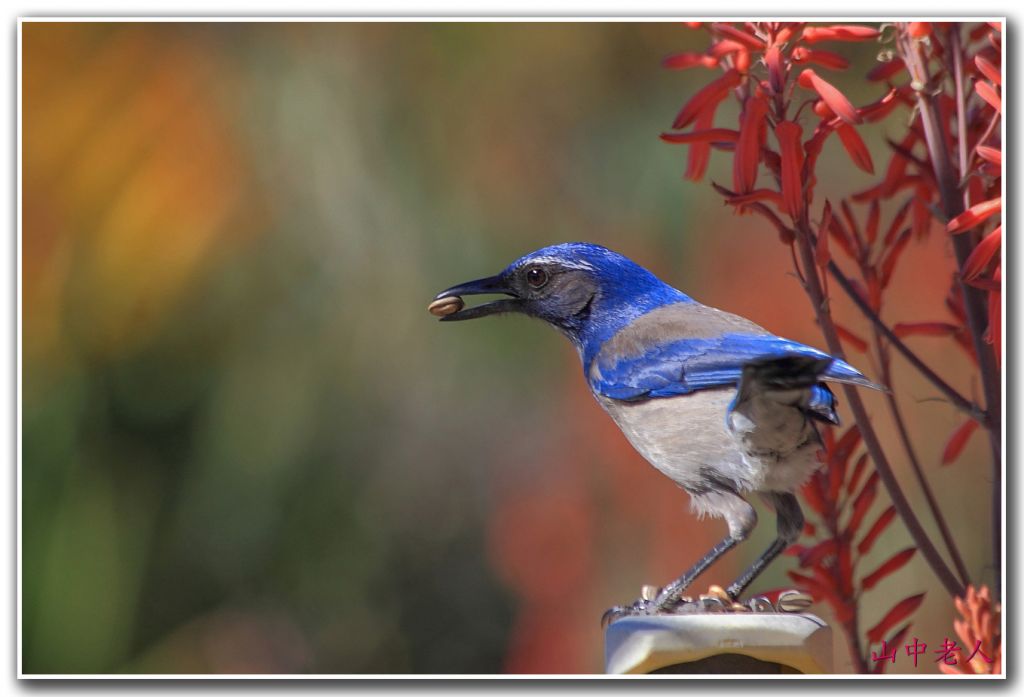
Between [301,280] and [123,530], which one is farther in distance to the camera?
[301,280]

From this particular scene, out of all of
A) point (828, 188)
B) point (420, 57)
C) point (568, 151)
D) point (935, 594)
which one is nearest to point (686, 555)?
point (935, 594)

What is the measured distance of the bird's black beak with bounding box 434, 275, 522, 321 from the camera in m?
2.37

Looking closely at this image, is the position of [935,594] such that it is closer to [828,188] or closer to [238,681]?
[828,188]

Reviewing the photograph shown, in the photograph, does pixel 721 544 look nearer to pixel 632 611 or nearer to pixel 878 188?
pixel 632 611

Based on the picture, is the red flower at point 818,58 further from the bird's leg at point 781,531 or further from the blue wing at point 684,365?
the bird's leg at point 781,531

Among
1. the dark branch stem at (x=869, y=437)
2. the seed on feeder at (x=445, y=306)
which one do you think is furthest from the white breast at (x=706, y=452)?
the seed on feeder at (x=445, y=306)

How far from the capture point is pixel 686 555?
296 centimetres

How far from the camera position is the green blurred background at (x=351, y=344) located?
2.71 m

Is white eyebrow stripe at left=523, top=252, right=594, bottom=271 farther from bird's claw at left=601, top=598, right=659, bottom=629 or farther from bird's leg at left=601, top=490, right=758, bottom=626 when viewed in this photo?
bird's claw at left=601, top=598, right=659, bottom=629

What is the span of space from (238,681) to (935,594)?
58.9 inches

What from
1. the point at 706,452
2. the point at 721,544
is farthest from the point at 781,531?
the point at 706,452

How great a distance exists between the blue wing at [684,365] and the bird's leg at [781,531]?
25 centimetres
